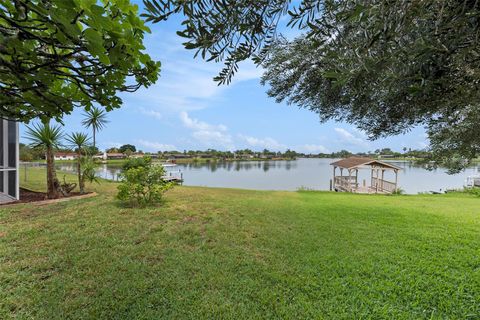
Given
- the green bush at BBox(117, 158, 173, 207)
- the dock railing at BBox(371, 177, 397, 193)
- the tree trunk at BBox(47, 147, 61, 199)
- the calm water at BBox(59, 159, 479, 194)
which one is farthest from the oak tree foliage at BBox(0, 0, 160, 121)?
the dock railing at BBox(371, 177, 397, 193)

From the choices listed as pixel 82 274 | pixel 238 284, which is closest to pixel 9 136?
pixel 82 274

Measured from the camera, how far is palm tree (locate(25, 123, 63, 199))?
23.3 ft

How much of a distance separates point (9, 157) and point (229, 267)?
25.3ft

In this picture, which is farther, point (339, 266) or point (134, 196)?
point (134, 196)

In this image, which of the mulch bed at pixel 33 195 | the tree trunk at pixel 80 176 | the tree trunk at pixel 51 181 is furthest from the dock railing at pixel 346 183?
the tree trunk at pixel 51 181

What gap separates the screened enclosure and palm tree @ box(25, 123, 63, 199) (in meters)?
0.44

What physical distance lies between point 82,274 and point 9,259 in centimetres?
115

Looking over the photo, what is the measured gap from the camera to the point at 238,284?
9.68ft

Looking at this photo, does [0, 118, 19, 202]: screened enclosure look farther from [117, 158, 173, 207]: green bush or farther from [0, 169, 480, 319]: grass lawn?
[117, 158, 173, 207]: green bush

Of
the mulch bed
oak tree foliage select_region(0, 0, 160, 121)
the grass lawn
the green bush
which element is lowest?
the grass lawn

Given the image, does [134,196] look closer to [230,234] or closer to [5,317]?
[230,234]

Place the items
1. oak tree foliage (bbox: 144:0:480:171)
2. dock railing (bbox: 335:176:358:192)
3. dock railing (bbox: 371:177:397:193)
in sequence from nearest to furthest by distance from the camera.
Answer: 1. oak tree foliage (bbox: 144:0:480:171)
2. dock railing (bbox: 371:177:397:193)
3. dock railing (bbox: 335:176:358:192)

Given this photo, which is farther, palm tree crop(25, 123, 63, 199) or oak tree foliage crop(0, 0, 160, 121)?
palm tree crop(25, 123, 63, 199)

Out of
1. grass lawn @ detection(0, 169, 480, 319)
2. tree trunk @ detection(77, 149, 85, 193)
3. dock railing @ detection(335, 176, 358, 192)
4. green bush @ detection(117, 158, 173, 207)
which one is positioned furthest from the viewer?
dock railing @ detection(335, 176, 358, 192)
